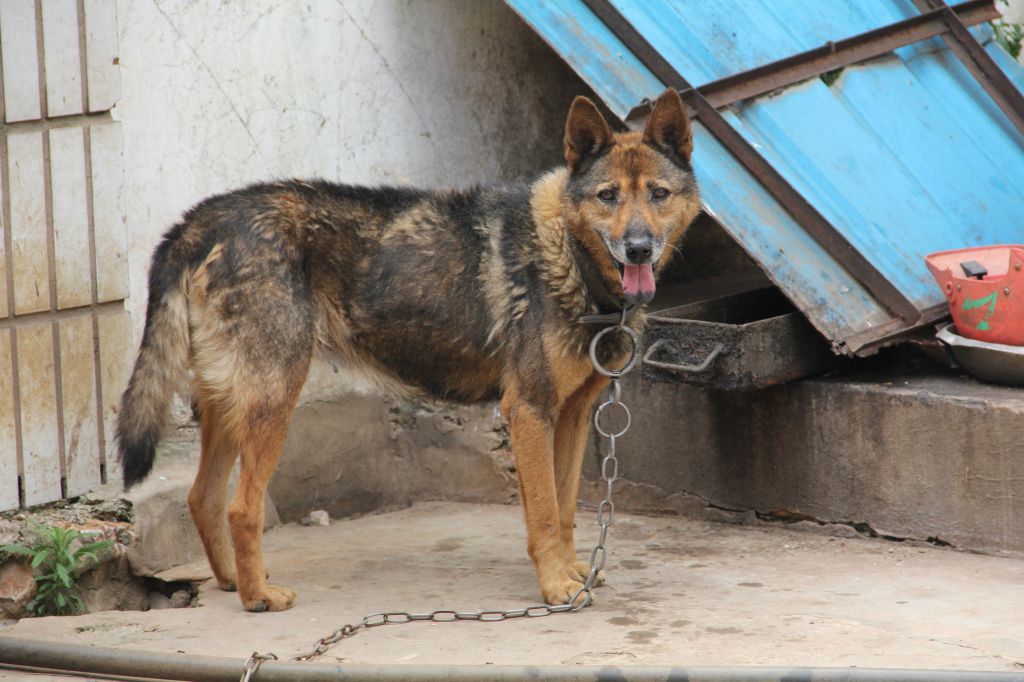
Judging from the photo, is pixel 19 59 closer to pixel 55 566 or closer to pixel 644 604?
pixel 55 566

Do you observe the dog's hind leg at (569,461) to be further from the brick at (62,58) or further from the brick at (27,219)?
the brick at (62,58)

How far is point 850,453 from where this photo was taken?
19.6ft

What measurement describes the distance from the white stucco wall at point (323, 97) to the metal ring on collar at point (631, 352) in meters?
2.21

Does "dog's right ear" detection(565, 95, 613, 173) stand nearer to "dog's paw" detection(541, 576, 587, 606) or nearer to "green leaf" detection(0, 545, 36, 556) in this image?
"dog's paw" detection(541, 576, 587, 606)

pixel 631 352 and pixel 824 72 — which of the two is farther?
pixel 824 72

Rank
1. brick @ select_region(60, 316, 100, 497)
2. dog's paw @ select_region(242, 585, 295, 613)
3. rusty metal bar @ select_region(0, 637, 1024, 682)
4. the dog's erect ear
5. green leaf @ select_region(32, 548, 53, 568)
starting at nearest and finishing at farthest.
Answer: rusty metal bar @ select_region(0, 637, 1024, 682) → the dog's erect ear → dog's paw @ select_region(242, 585, 295, 613) → green leaf @ select_region(32, 548, 53, 568) → brick @ select_region(60, 316, 100, 497)

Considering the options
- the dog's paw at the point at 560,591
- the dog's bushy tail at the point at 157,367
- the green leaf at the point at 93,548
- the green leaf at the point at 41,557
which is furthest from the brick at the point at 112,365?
the dog's paw at the point at 560,591

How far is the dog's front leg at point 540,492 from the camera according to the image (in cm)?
514

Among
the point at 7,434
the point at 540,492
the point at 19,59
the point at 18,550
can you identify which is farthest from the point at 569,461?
the point at 19,59

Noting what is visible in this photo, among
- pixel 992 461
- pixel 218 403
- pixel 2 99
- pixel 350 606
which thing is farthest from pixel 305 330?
pixel 992 461

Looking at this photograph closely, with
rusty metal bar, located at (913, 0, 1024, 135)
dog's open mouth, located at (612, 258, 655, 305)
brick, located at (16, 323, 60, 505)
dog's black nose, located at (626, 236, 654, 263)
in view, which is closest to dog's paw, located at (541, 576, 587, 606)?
dog's open mouth, located at (612, 258, 655, 305)

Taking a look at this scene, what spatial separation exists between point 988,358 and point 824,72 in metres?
1.81

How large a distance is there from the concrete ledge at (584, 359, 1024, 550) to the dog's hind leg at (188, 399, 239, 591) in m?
2.30

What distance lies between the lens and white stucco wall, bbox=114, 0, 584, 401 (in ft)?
19.7
